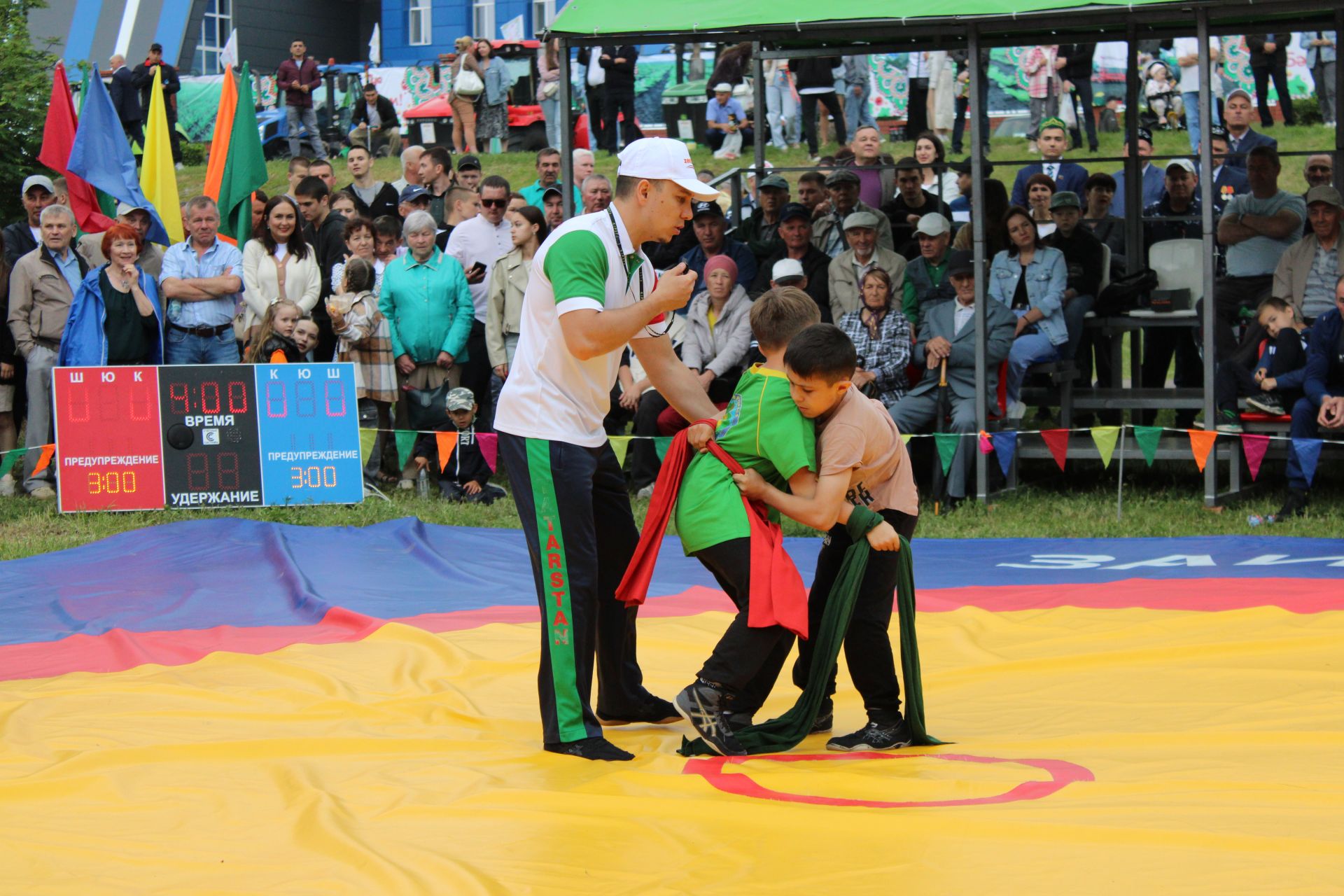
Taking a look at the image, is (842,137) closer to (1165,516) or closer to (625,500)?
(1165,516)

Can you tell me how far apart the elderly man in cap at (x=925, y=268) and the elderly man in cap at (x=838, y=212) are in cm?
93

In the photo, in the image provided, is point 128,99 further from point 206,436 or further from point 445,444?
point 445,444

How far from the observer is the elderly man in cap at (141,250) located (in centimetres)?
1175

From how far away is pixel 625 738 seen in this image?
5.08 metres

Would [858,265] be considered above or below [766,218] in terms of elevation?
below

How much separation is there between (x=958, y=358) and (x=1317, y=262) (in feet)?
Result: 8.40

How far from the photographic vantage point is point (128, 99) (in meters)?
23.3

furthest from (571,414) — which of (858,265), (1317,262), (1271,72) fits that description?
(1271,72)

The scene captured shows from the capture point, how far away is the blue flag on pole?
40.0ft

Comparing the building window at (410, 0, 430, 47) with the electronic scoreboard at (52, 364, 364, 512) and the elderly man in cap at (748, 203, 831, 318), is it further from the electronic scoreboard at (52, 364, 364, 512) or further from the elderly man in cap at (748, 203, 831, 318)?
the electronic scoreboard at (52, 364, 364, 512)

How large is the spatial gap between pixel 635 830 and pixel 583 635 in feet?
3.14

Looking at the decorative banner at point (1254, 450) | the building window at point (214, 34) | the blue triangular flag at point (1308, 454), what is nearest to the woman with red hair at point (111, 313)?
the decorative banner at point (1254, 450)

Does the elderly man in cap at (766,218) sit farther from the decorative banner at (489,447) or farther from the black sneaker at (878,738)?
the black sneaker at (878,738)

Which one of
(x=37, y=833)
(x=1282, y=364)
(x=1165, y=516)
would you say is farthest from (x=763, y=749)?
(x=1282, y=364)
